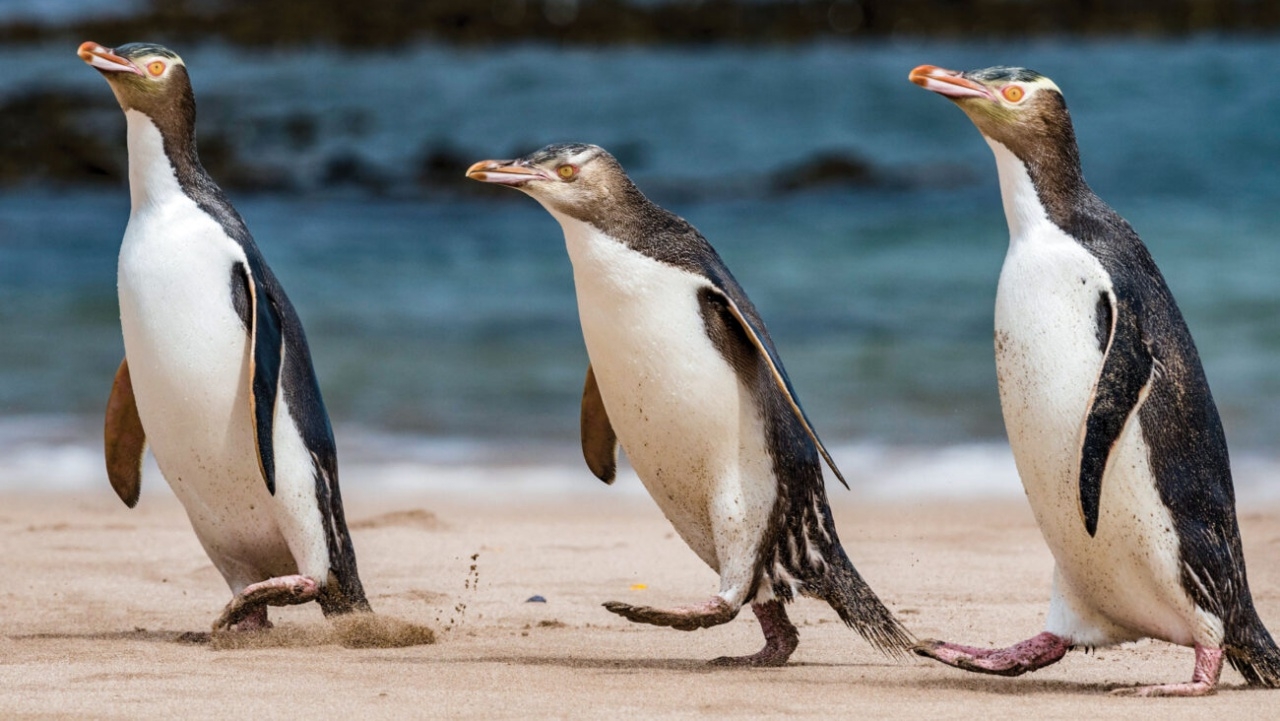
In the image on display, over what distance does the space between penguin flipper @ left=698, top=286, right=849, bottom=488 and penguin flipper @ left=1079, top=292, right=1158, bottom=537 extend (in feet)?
2.39

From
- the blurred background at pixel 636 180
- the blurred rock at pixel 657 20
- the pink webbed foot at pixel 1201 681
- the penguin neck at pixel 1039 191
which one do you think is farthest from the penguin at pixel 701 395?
the blurred rock at pixel 657 20

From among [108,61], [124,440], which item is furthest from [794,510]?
[108,61]

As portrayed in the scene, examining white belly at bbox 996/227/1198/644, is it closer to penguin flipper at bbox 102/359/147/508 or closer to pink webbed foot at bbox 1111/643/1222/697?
pink webbed foot at bbox 1111/643/1222/697

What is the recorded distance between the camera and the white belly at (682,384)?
14.6ft

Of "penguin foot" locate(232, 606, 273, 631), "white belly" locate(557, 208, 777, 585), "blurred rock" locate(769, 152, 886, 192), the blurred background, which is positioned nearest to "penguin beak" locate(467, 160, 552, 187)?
"white belly" locate(557, 208, 777, 585)

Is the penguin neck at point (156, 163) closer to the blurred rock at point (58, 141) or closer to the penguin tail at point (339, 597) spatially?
the penguin tail at point (339, 597)

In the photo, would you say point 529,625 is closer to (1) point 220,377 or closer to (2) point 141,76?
(1) point 220,377

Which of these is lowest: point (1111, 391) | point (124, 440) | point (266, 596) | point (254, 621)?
point (254, 621)

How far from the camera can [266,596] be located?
473 cm

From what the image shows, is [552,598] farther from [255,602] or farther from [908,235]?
[908,235]

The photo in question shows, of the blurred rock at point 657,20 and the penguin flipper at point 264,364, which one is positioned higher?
the penguin flipper at point 264,364

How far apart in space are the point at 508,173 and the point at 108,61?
4.24ft

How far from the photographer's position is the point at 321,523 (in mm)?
4871

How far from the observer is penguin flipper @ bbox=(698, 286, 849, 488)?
441cm
